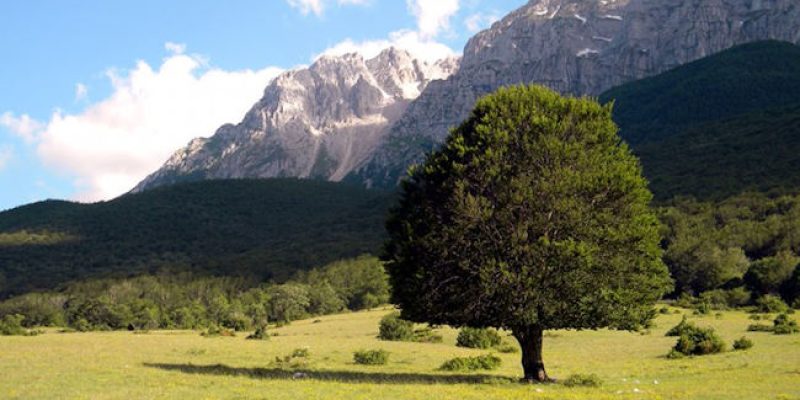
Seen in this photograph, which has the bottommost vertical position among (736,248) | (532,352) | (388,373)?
(388,373)

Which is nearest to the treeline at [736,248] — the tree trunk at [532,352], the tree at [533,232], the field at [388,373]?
the field at [388,373]

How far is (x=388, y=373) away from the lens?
37.0m

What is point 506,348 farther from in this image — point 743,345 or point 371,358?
point 743,345

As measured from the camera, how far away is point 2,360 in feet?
132

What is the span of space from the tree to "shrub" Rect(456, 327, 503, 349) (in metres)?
24.6

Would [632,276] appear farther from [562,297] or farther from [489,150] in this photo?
[489,150]

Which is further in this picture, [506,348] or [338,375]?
[506,348]

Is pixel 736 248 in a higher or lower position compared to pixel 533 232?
lower

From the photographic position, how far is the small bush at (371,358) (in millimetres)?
43500

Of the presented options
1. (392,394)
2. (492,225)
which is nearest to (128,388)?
(392,394)

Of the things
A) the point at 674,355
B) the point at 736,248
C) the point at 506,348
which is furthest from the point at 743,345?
the point at 736,248

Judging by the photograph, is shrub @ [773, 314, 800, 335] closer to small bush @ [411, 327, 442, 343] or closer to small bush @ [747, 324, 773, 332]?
small bush @ [747, 324, 773, 332]

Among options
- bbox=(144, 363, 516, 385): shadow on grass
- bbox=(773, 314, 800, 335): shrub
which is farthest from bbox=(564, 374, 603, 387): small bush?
bbox=(773, 314, 800, 335): shrub

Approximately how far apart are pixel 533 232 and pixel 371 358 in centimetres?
1784
